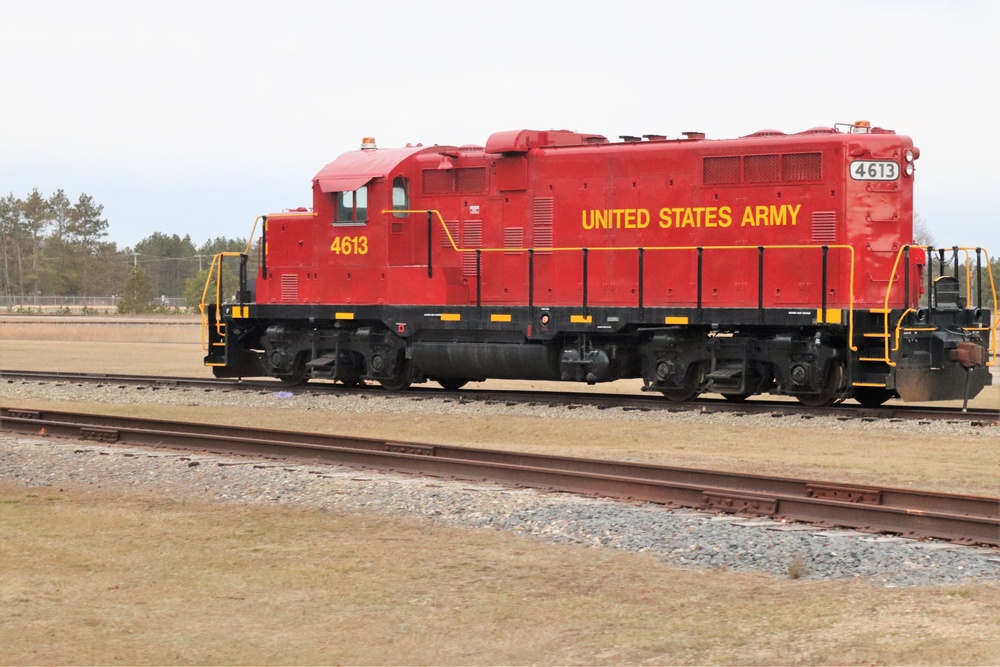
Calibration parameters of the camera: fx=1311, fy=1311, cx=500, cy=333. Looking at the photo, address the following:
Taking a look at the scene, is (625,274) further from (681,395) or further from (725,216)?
(681,395)

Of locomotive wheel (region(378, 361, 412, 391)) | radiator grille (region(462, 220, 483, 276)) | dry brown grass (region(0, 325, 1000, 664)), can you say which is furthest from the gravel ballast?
radiator grille (region(462, 220, 483, 276))

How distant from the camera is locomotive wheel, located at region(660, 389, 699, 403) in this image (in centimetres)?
1897

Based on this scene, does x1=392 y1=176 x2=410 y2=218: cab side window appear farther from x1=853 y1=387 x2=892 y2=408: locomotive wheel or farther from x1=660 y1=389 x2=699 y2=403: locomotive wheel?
x1=853 y1=387 x2=892 y2=408: locomotive wheel

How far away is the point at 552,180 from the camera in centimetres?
1967

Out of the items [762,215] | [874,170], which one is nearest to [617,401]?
[762,215]

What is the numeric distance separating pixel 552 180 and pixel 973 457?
26.8 ft

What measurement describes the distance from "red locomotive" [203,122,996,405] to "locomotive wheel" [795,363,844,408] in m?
0.04

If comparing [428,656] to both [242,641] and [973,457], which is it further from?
[973,457]

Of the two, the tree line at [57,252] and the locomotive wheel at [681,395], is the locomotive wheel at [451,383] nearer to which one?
the locomotive wheel at [681,395]

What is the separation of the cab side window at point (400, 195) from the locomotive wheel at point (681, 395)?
5175 millimetres

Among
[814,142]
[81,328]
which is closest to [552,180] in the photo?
[814,142]

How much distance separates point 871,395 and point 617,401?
359cm

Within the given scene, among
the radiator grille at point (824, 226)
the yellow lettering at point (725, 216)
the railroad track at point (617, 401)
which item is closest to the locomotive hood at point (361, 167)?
the railroad track at point (617, 401)

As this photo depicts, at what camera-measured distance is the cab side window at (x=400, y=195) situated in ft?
68.4
